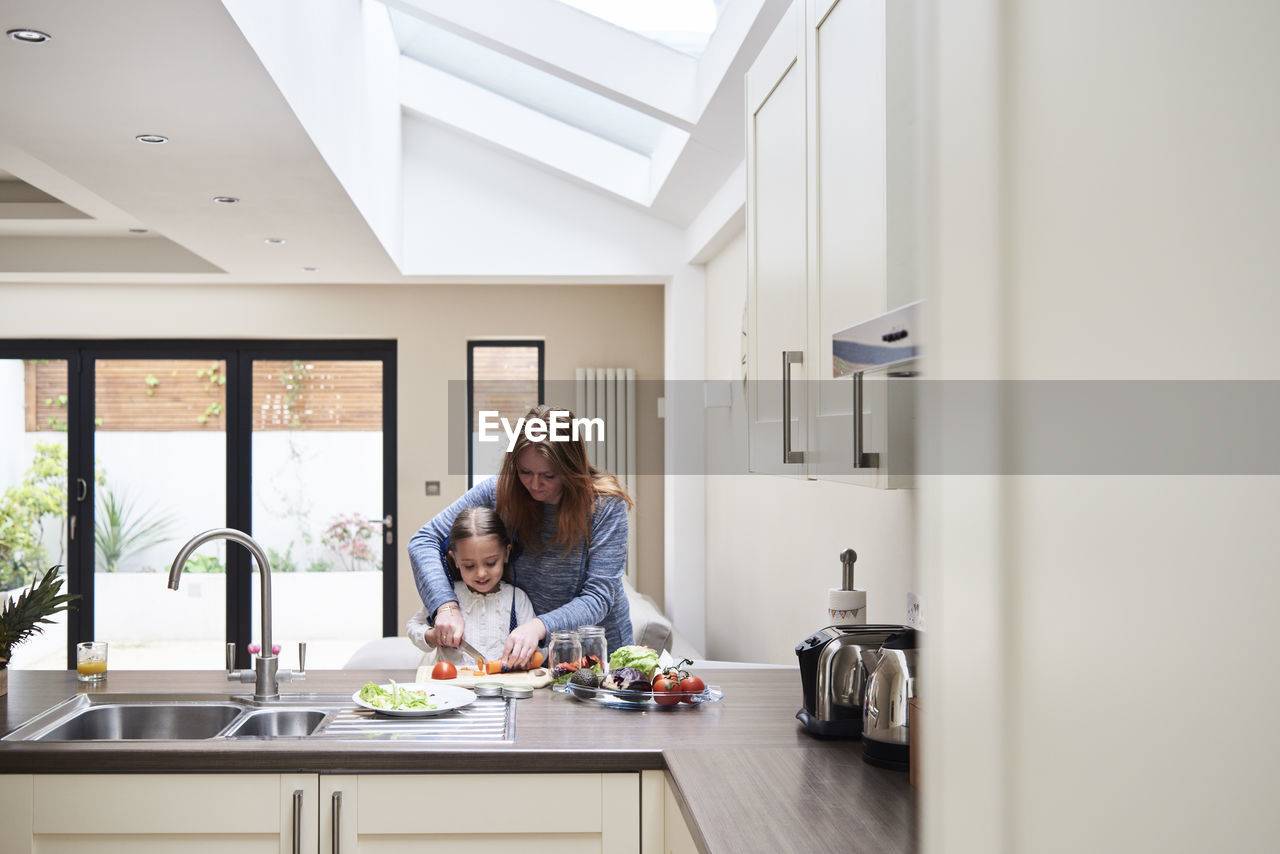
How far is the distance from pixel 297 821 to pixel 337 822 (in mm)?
73

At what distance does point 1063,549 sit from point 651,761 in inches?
58.8

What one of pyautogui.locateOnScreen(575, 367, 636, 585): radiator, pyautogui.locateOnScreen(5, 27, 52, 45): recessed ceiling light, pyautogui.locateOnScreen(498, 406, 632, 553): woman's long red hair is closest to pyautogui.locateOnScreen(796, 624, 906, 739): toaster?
pyautogui.locateOnScreen(498, 406, 632, 553): woman's long red hair

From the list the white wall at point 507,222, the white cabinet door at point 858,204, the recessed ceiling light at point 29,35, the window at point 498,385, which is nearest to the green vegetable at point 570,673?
the white cabinet door at point 858,204

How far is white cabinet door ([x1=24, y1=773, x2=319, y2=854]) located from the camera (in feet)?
5.71

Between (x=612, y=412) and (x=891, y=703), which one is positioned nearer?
(x=891, y=703)

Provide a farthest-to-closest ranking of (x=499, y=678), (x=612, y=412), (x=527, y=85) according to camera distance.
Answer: (x=612, y=412) → (x=527, y=85) → (x=499, y=678)

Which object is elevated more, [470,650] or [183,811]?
[470,650]

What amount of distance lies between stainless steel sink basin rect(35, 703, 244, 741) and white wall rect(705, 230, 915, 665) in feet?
4.64

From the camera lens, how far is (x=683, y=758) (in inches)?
65.9

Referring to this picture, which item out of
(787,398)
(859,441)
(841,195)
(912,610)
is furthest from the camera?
(912,610)

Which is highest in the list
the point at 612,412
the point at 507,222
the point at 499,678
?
the point at 507,222

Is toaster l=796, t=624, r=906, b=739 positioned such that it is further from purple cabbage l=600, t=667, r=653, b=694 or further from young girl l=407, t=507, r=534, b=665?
young girl l=407, t=507, r=534, b=665

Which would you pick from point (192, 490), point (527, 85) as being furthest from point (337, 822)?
point (192, 490)

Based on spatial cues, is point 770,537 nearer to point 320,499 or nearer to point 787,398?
point 787,398
